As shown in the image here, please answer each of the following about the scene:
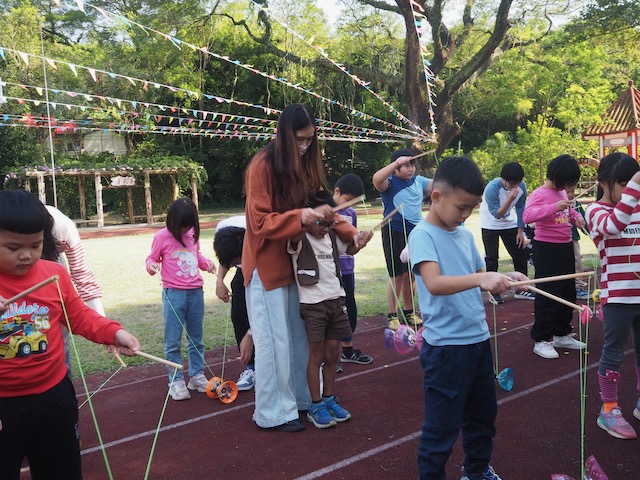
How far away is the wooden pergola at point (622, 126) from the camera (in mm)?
18561

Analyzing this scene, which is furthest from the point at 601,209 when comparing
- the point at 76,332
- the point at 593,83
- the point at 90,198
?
the point at 90,198

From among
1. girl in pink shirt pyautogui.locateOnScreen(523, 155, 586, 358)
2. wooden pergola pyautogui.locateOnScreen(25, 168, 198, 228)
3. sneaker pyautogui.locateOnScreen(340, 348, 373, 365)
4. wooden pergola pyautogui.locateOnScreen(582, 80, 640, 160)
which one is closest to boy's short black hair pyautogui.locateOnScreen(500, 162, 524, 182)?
girl in pink shirt pyautogui.locateOnScreen(523, 155, 586, 358)

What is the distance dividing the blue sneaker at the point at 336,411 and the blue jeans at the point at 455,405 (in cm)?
120

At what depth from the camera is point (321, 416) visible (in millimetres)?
3717

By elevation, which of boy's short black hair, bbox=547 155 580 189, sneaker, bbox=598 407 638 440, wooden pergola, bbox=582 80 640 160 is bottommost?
sneaker, bbox=598 407 638 440

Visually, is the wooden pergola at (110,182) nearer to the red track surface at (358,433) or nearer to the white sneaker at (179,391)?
the red track surface at (358,433)

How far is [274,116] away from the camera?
96.0ft

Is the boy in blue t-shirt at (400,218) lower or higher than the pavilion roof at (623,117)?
lower

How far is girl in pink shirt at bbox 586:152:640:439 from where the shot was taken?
330 centimetres

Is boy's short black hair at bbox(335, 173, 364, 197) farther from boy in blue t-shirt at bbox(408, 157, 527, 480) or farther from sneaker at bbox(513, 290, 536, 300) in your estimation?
sneaker at bbox(513, 290, 536, 300)

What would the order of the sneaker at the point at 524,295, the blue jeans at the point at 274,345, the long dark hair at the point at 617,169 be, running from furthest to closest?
1. the sneaker at the point at 524,295
2. the blue jeans at the point at 274,345
3. the long dark hair at the point at 617,169

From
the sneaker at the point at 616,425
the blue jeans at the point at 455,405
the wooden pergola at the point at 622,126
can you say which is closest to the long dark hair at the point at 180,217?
the blue jeans at the point at 455,405

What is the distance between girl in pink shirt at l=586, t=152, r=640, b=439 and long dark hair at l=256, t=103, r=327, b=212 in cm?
174

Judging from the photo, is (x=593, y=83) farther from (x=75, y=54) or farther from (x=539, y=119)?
(x=75, y=54)
